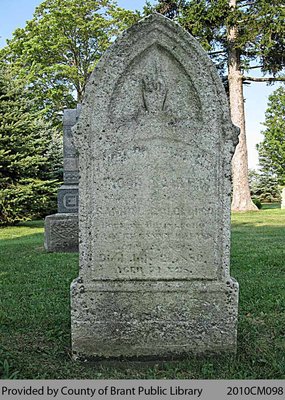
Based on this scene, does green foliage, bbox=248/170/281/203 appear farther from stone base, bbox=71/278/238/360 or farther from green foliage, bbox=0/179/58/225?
stone base, bbox=71/278/238/360

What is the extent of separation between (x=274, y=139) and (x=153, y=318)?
134ft

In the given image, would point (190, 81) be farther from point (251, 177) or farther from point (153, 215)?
point (251, 177)

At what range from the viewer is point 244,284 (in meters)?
6.04

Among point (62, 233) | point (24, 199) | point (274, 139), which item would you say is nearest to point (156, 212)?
point (62, 233)

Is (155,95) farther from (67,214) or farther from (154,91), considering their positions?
(67,214)

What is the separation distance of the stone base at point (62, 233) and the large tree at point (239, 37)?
14.1m

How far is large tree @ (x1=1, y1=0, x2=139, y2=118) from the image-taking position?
106ft

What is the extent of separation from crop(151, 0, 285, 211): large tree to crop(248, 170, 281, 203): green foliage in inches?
617

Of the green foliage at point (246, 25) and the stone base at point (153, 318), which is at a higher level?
the green foliage at point (246, 25)

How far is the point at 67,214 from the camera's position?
9.41 meters

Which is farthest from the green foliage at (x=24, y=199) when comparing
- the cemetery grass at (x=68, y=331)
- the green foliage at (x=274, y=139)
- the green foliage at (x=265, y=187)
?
the green foliage at (x=274, y=139)

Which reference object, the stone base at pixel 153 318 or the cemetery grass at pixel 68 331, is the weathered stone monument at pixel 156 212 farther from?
the cemetery grass at pixel 68 331

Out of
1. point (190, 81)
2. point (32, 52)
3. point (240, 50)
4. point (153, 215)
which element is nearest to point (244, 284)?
point (153, 215)

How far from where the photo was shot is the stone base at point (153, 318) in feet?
11.9
